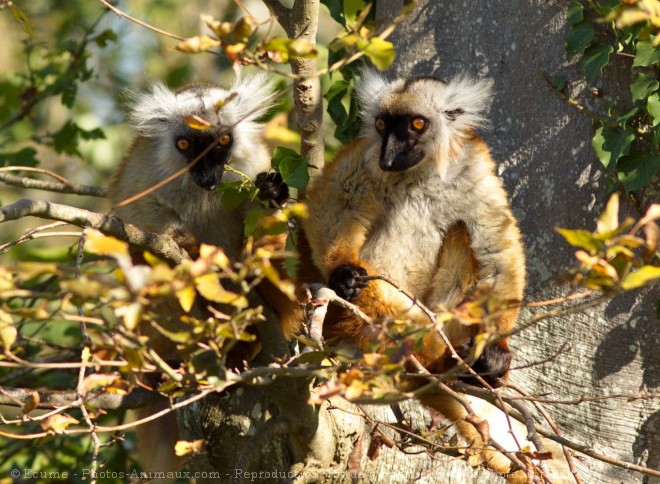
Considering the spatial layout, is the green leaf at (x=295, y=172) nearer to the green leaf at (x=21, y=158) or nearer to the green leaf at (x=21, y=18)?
the green leaf at (x=21, y=18)

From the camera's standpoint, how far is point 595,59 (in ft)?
16.6

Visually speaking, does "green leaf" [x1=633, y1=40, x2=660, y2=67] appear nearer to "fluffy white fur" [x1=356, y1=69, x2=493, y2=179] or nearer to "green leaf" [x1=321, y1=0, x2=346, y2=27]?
"fluffy white fur" [x1=356, y1=69, x2=493, y2=179]

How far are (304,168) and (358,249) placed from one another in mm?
696

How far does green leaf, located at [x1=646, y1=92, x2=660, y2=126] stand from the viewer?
4.88 meters

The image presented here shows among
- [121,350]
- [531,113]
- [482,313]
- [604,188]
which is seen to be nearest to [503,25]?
[531,113]

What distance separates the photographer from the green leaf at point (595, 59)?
502cm

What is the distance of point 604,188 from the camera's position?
5.21 metres

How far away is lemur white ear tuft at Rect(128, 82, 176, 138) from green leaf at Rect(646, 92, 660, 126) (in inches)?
147

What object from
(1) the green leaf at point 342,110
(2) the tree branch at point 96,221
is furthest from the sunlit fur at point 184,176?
(2) the tree branch at point 96,221

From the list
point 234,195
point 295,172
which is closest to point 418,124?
point 295,172

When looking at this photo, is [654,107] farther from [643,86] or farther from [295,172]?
[295,172]

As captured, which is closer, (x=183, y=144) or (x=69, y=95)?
(x=183, y=144)

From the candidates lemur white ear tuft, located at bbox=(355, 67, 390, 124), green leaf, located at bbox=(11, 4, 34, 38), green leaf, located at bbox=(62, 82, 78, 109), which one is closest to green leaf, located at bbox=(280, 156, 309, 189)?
lemur white ear tuft, located at bbox=(355, 67, 390, 124)

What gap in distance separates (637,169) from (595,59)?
0.77 metres
